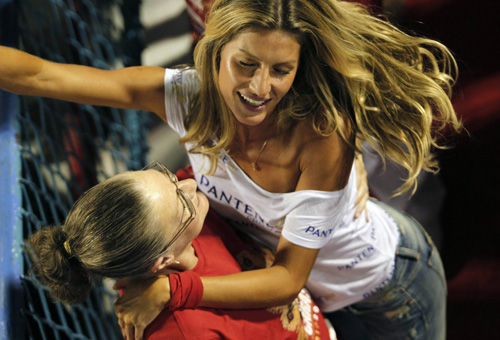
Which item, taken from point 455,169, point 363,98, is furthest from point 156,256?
point 455,169

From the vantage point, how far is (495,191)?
176 cm

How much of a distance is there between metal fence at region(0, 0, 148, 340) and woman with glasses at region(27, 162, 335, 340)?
0.28m

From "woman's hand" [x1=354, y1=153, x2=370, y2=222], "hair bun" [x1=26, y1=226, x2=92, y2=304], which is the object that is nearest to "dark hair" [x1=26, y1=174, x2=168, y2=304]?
"hair bun" [x1=26, y1=226, x2=92, y2=304]

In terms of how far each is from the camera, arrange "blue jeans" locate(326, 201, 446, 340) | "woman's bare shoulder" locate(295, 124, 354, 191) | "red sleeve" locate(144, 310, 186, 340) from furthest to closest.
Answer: "blue jeans" locate(326, 201, 446, 340) < "woman's bare shoulder" locate(295, 124, 354, 191) < "red sleeve" locate(144, 310, 186, 340)

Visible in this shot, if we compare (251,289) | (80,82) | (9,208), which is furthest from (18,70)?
(251,289)

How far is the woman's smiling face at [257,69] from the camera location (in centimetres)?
98

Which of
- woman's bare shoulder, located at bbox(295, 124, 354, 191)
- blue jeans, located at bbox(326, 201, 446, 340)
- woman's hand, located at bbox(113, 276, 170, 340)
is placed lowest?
blue jeans, located at bbox(326, 201, 446, 340)

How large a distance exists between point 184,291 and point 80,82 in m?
0.53

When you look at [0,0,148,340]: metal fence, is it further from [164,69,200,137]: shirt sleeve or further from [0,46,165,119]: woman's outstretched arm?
[164,69,200,137]: shirt sleeve

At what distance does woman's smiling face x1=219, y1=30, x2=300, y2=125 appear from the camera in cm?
98

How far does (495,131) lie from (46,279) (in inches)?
59.0

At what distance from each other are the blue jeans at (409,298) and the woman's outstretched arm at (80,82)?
32.4 inches

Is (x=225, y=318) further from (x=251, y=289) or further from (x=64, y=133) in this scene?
(x=64, y=133)

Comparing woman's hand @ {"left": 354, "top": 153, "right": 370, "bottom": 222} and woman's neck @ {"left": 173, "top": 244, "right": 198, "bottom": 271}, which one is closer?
woman's neck @ {"left": 173, "top": 244, "right": 198, "bottom": 271}
